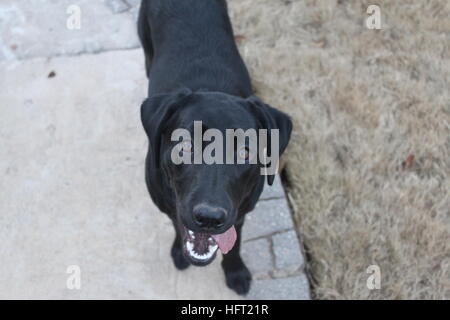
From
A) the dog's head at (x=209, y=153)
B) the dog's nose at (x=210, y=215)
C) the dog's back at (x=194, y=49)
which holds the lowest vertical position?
the dog's nose at (x=210, y=215)

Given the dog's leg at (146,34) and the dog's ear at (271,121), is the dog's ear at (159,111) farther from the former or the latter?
the dog's leg at (146,34)

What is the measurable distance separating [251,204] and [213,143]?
22.3 inches

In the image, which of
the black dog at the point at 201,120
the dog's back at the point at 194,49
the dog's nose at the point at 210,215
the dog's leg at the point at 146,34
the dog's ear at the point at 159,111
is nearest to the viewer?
the dog's nose at the point at 210,215

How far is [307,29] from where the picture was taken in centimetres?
483

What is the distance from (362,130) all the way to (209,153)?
1989 mm

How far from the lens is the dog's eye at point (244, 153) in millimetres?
2379

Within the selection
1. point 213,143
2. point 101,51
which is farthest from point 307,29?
point 213,143

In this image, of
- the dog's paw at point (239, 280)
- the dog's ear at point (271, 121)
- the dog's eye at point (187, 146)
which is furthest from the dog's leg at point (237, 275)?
the dog's eye at point (187, 146)

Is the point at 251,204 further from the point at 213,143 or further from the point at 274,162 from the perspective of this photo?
the point at 213,143

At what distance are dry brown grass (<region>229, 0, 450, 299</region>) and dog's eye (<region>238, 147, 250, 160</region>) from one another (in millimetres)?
1174

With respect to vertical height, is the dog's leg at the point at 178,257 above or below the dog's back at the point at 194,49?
below

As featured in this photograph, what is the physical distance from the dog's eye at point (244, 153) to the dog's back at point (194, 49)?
735mm

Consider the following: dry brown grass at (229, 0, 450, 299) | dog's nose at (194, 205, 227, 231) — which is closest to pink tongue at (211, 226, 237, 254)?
dog's nose at (194, 205, 227, 231)

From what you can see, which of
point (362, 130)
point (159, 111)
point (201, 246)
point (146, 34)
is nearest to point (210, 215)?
point (201, 246)
